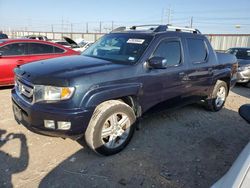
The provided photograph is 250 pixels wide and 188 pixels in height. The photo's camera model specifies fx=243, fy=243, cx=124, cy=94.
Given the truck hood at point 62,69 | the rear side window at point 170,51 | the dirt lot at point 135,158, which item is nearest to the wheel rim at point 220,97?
the dirt lot at point 135,158

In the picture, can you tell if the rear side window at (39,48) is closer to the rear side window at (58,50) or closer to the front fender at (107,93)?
the rear side window at (58,50)

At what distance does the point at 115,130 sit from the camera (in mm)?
3592

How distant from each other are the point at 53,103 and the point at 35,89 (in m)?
0.33

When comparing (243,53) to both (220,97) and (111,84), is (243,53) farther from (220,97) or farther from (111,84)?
(111,84)

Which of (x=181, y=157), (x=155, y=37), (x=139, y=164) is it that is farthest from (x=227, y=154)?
(x=155, y=37)

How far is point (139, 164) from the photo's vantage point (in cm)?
339

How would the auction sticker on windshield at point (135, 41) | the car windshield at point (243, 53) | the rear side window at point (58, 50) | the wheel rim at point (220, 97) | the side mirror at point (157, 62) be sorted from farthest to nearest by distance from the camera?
1. the car windshield at point (243, 53)
2. the rear side window at point (58, 50)
3. the wheel rim at point (220, 97)
4. the auction sticker on windshield at point (135, 41)
5. the side mirror at point (157, 62)

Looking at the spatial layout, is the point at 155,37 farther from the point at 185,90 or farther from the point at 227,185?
the point at 227,185

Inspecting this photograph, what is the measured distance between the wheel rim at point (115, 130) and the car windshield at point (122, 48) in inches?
34.9

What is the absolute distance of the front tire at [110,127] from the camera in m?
3.26

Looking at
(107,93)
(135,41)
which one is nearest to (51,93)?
(107,93)

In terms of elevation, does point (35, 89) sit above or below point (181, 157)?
above

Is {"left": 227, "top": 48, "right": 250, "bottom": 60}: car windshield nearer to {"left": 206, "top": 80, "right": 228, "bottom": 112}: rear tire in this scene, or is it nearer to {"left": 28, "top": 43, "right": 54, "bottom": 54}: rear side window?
{"left": 206, "top": 80, "right": 228, "bottom": 112}: rear tire

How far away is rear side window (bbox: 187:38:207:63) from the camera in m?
4.70
